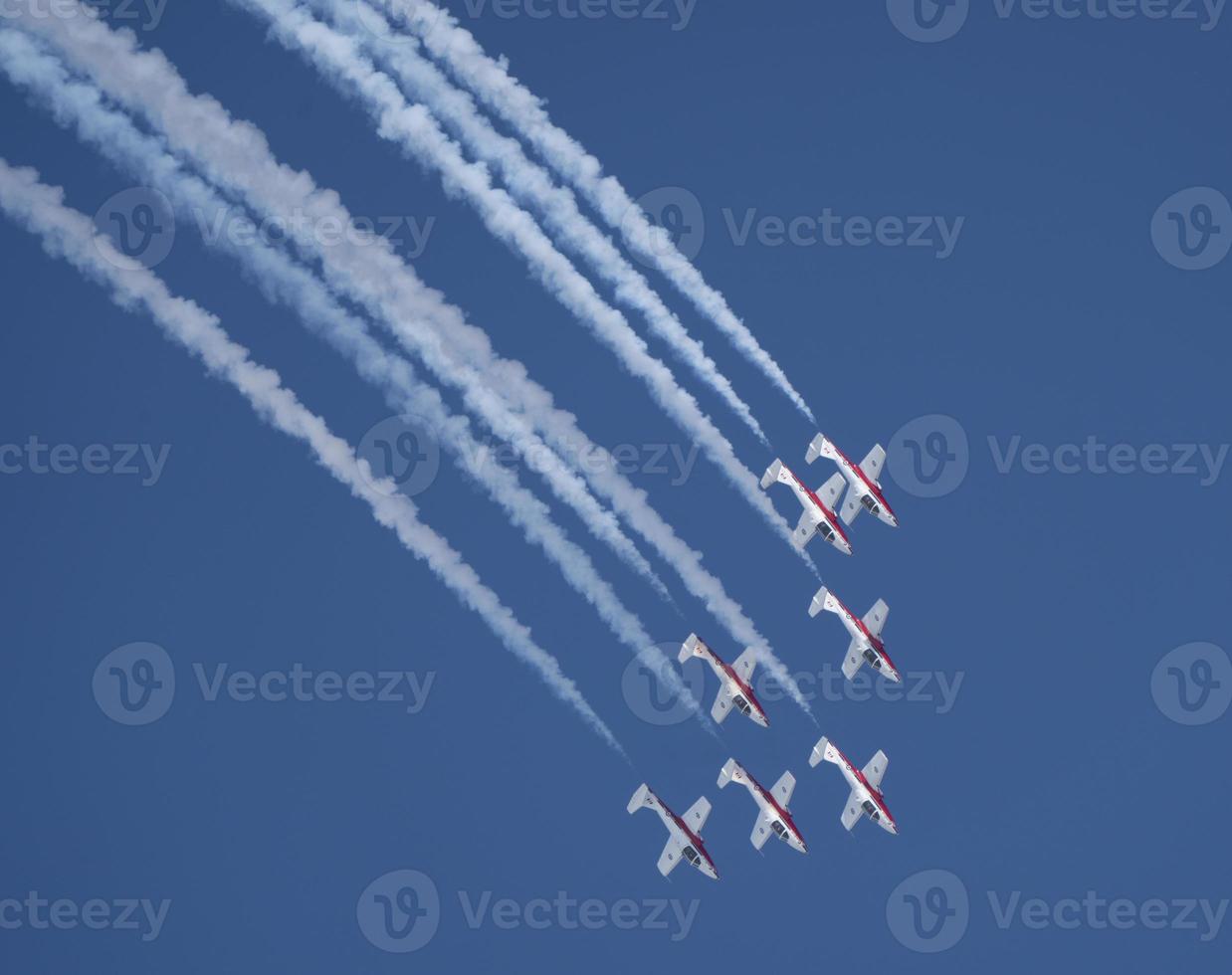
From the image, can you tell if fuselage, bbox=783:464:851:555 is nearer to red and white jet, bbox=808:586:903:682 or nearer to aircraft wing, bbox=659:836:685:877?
red and white jet, bbox=808:586:903:682

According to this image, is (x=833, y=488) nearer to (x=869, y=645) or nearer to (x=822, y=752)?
(x=869, y=645)

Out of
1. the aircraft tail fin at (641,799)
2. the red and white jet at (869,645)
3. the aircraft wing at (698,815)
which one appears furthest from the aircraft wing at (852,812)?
the aircraft tail fin at (641,799)

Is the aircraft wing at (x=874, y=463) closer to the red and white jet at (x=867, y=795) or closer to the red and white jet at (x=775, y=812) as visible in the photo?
the red and white jet at (x=867, y=795)

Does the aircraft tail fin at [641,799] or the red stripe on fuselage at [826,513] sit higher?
the red stripe on fuselage at [826,513]

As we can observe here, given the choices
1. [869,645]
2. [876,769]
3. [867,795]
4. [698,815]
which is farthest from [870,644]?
[698,815]

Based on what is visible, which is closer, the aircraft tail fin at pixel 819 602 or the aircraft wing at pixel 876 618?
the aircraft tail fin at pixel 819 602

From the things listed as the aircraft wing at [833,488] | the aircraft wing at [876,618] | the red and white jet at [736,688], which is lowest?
the red and white jet at [736,688]
